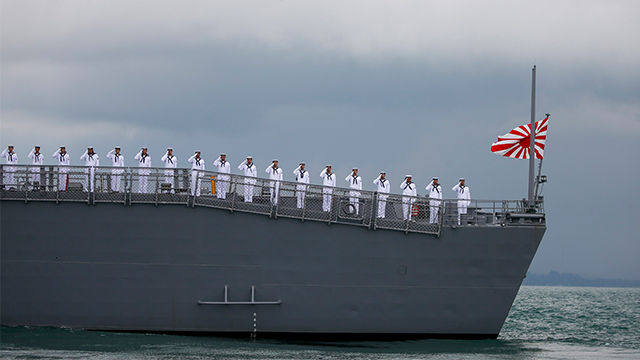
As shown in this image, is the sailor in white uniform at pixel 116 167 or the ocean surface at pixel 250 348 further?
the sailor in white uniform at pixel 116 167

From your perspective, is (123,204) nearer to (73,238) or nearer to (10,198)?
(73,238)

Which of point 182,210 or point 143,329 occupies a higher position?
point 182,210

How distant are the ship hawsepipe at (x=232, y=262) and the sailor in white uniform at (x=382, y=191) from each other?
0.78 feet

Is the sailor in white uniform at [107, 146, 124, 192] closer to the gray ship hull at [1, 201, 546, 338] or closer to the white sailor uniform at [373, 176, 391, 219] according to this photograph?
the gray ship hull at [1, 201, 546, 338]

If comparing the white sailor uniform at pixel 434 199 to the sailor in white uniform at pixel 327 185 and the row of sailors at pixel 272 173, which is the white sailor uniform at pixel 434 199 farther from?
the sailor in white uniform at pixel 327 185

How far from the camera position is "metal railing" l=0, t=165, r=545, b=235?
19.5 metres

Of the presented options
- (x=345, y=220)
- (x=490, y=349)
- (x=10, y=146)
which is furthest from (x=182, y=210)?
(x=490, y=349)

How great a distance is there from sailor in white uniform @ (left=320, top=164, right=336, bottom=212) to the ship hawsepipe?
1.10 ft

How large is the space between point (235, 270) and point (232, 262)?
27 centimetres

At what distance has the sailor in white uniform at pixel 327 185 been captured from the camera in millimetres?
19953

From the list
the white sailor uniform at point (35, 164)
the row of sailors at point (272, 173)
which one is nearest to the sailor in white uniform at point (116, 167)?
the row of sailors at point (272, 173)

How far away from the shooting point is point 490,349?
18906mm

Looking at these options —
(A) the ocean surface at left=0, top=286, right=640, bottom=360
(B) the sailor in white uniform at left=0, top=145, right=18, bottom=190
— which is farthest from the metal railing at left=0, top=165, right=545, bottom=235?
(A) the ocean surface at left=0, top=286, right=640, bottom=360

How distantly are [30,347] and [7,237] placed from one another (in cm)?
399
